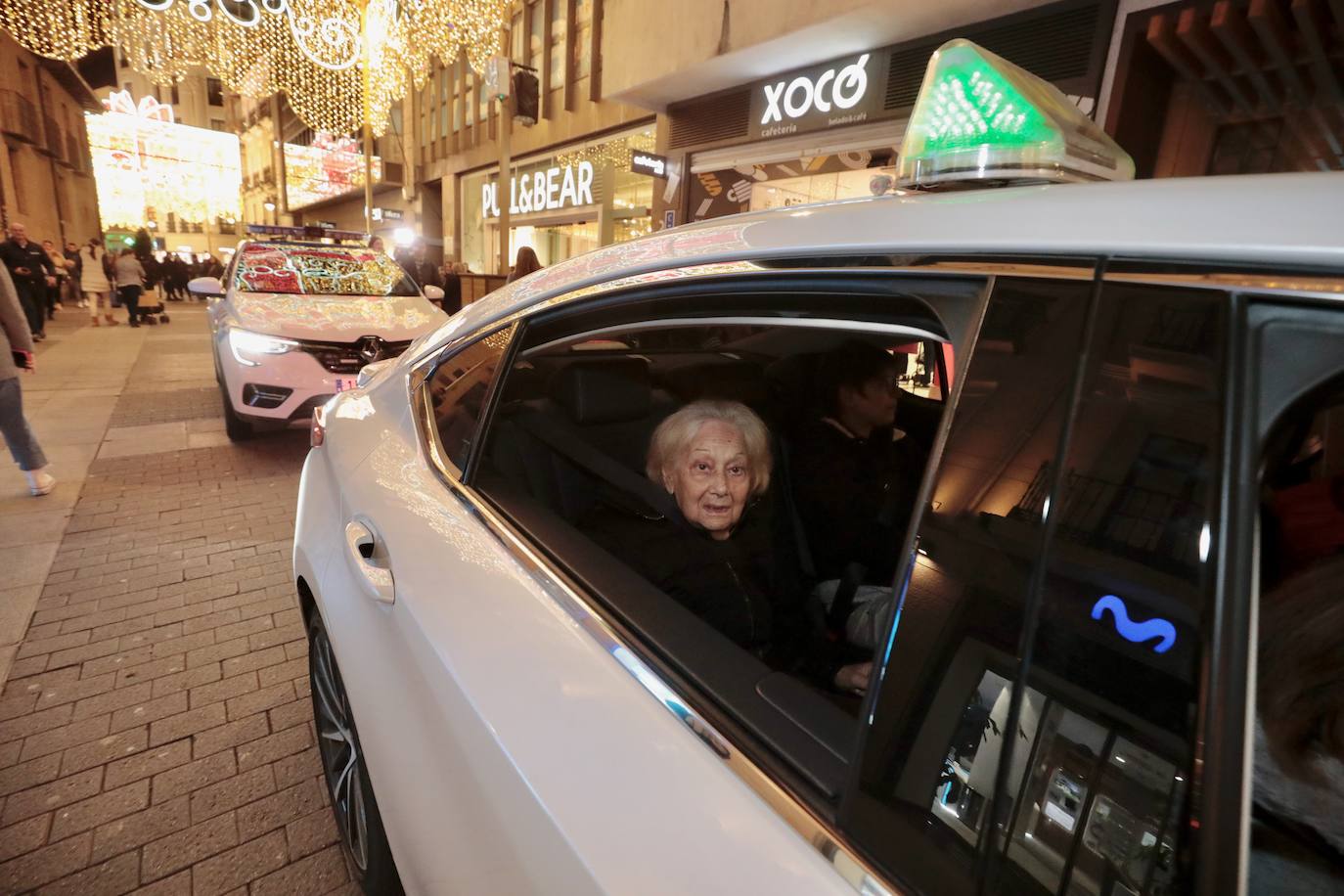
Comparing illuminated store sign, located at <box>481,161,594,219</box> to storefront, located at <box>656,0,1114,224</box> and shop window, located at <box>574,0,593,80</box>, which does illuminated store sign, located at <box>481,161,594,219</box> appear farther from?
storefront, located at <box>656,0,1114,224</box>

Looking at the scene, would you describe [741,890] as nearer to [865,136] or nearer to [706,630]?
[706,630]

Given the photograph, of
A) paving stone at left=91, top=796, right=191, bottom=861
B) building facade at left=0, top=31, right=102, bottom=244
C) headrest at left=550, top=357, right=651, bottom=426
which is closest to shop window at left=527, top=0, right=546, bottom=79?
building facade at left=0, top=31, right=102, bottom=244

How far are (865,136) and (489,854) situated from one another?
863cm

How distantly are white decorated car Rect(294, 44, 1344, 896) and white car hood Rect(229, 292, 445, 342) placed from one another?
4.22 m

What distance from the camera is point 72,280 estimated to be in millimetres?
18484

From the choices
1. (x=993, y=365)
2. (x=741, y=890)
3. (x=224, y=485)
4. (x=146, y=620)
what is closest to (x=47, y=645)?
(x=146, y=620)

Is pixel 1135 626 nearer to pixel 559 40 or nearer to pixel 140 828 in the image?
pixel 140 828

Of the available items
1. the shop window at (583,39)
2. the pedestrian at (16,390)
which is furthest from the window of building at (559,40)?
the pedestrian at (16,390)

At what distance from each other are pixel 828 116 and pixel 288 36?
12.1m

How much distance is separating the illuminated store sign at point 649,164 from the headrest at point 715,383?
959 centimetres

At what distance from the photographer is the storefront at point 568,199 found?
1417cm

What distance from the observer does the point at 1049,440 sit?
0.57 m

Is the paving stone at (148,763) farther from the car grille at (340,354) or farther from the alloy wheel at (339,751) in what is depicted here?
the car grille at (340,354)

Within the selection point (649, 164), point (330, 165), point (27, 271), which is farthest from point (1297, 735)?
point (330, 165)
